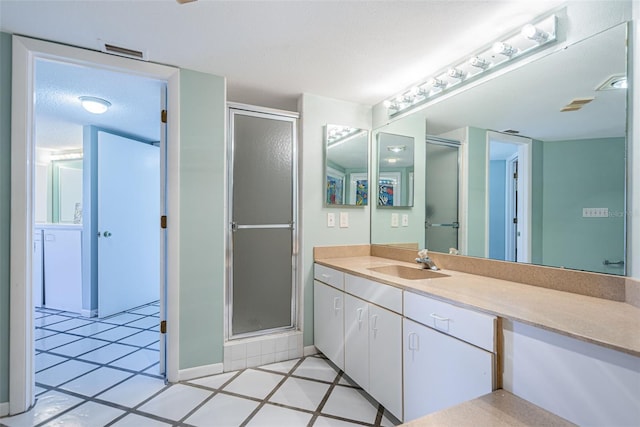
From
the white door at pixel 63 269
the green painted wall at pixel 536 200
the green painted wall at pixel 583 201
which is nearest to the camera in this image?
the green painted wall at pixel 583 201

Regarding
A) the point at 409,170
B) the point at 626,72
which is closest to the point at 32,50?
the point at 409,170

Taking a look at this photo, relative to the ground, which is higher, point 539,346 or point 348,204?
point 348,204

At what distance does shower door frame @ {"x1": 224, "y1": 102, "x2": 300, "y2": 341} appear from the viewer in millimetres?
2295

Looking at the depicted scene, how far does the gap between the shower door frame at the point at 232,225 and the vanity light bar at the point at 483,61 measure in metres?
0.98

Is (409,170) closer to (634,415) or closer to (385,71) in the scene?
(385,71)

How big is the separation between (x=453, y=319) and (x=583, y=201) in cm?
83

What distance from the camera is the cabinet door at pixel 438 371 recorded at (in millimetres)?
1135

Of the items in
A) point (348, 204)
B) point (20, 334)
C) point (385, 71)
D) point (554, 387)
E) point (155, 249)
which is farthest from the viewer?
point (155, 249)

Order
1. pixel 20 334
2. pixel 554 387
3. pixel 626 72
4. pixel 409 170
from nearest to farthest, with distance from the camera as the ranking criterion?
pixel 554 387
pixel 626 72
pixel 20 334
pixel 409 170

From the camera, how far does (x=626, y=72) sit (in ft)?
4.00

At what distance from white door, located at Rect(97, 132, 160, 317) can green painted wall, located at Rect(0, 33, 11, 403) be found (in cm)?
178

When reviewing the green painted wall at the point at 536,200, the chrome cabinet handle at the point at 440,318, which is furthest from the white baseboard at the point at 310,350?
the green painted wall at the point at 536,200

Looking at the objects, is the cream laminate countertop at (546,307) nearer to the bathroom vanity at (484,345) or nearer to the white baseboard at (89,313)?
the bathroom vanity at (484,345)

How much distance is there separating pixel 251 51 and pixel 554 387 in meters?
2.17
